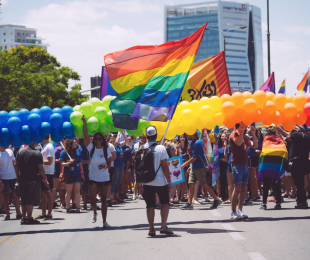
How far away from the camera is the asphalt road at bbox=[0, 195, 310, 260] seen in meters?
6.67

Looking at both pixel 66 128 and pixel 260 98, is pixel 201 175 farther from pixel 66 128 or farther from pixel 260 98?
pixel 66 128

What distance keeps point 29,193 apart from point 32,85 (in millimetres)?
27976

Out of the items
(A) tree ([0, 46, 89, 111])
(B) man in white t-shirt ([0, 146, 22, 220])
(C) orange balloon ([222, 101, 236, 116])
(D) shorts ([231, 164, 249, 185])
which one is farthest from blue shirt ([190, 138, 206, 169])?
(A) tree ([0, 46, 89, 111])

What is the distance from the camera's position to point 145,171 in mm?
8164

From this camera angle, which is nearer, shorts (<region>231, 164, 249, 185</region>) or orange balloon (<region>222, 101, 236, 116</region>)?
orange balloon (<region>222, 101, 236, 116</region>)

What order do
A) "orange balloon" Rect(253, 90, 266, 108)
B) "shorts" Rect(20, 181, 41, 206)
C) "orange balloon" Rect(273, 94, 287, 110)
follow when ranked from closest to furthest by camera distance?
"orange balloon" Rect(253, 90, 266, 108) < "orange balloon" Rect(273, 94, 287, 110) < "shorts" Rect(20, 181, 41, 206)

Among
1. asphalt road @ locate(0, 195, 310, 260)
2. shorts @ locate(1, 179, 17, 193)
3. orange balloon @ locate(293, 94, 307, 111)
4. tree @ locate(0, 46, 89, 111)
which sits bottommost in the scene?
asphalt road @ locate(0, 195, 310, 260)

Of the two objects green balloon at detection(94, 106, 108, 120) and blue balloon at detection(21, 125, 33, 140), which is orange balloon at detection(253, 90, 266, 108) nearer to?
green balloon at detection(94, 106, 108, 120)

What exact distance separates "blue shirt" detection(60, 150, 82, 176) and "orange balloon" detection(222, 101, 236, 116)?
4819 mm

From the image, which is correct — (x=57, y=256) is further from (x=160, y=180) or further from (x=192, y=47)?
(x=192, y=47)

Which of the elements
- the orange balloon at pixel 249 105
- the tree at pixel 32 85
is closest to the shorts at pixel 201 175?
the orange balloon at pixel 249 105

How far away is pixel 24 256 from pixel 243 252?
3360 millimetres

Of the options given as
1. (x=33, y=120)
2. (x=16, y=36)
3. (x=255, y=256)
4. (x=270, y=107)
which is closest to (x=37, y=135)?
(x=33, y=120)

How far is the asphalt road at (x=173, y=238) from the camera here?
667cm
